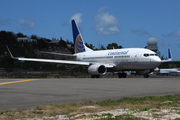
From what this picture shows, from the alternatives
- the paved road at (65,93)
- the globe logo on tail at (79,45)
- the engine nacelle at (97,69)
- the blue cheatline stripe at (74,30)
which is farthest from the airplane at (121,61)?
the paved road at (65,93)

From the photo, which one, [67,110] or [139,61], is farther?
[139,61]

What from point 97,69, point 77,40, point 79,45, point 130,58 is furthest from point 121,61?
point 77,40

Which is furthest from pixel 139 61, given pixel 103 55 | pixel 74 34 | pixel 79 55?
pixel 74 34

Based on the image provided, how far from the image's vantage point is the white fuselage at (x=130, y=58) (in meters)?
29.2

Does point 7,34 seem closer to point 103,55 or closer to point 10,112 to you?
point 103,55

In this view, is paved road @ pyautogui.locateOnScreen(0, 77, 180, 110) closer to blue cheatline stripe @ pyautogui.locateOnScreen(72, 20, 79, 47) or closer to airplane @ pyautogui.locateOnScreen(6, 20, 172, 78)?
airplane @ pyautogui.locateOnScreen(6, 20, 172, 78)

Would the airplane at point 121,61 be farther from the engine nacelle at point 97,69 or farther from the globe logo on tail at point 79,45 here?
the globe logo on tail at point 79,45

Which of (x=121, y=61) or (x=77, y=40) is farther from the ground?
(x=77, y=40)

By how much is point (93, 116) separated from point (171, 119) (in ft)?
5.02

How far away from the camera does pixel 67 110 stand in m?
6.25

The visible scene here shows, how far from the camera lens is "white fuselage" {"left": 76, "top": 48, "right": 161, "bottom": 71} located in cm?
2922

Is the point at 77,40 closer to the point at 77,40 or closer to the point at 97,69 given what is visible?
the point at 77,40

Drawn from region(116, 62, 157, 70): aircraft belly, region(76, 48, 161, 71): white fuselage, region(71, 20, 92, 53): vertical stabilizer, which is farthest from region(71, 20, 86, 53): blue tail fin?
region(116, 62, 157, 70): aircraft belly

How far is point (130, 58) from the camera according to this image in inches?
1203
